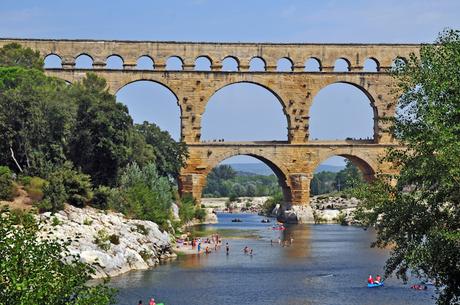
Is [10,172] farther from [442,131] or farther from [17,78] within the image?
[442,131]

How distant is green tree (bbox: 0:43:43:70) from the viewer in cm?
6462

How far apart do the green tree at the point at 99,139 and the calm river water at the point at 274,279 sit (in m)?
8.46

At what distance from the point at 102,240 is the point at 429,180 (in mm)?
22142

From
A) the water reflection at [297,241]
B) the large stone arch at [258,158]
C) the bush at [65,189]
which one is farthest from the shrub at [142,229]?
the large stone arch at [258,158]

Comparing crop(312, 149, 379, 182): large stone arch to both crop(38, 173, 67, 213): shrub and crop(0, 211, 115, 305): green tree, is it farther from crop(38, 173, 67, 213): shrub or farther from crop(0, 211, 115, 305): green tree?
crop(0, 211, 115, 305): green tree

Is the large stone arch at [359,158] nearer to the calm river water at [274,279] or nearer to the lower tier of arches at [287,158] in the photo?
the lower tier of arches at [287,158]

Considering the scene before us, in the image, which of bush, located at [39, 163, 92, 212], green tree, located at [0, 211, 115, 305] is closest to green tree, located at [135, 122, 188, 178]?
bush, located at [39, 163, 92, 212]

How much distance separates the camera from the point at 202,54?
254 ft

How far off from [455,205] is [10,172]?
104ft

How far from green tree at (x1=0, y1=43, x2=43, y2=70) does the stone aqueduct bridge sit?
569cm

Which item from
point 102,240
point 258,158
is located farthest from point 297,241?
point 102,240

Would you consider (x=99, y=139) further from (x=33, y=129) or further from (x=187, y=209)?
(x=187, y=209)

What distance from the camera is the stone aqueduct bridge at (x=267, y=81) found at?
76375 millimetres

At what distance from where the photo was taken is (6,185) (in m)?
45.0
